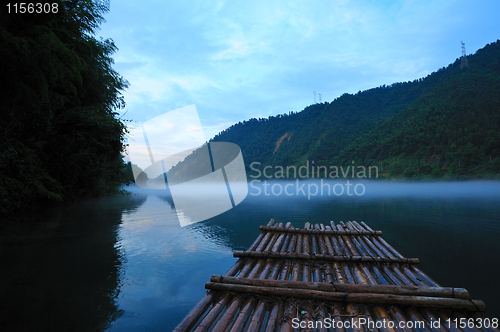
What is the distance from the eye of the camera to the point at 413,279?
3896 mm

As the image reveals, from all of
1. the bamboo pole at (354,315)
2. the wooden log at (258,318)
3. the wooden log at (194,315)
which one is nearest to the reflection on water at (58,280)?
the wooden log at (194,315)

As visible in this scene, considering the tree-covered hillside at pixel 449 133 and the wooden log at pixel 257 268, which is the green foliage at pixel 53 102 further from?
the tree-covered hillside at pixel 449 133

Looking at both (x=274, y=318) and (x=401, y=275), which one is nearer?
(x=274, y=318)

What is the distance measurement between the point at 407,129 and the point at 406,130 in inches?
26.7

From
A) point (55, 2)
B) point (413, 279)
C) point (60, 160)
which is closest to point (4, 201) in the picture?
point (60, 160)

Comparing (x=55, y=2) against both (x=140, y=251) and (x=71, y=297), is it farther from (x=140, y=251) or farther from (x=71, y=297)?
(x=71, y=297)

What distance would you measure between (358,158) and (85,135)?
221ft

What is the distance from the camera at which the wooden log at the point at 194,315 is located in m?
2.65

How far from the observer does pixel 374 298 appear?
3.01 metres

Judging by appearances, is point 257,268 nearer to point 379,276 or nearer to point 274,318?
point 274,318
